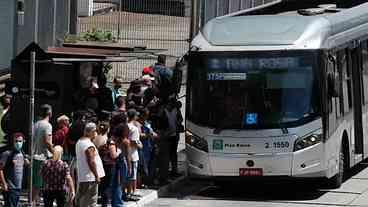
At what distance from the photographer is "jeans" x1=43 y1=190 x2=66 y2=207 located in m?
15.8

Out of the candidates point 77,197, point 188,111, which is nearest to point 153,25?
point 188,111

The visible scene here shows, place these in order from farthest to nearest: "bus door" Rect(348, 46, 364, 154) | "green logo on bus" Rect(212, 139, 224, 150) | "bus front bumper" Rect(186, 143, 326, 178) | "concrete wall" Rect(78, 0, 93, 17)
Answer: "concrete wall" Rect(78, 0, 93, 17) → "bus door" Rect(348, 46, 364, 154) → "green logo on bus" Rect(212, 139, 224, 150) → "bus front bumper" Rect(186, 143, 326, 178)

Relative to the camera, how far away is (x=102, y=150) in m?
17.0

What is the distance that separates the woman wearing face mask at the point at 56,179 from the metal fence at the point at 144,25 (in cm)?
1500

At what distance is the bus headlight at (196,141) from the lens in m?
19.4

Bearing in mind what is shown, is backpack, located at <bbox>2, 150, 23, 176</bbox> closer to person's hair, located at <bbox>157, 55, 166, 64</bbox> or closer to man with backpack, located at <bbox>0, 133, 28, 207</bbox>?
man with backpack, located at <bbox>0, 133, 28, 207</bbox>

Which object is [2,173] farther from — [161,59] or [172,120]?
[161,59]

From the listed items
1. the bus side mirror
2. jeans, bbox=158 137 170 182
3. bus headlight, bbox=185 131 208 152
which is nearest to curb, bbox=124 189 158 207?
jeans, bbox=158 137 170 182

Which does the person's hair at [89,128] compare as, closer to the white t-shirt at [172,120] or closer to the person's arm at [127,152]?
the person's arm at [127,152]

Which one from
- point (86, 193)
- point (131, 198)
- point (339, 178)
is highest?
point (86, 193)

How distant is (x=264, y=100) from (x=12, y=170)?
17.6ft

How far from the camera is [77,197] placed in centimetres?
1625

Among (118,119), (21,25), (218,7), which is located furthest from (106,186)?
(218,7)

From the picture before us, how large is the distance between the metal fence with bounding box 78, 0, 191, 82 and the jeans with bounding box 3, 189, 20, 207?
14.9 meters
